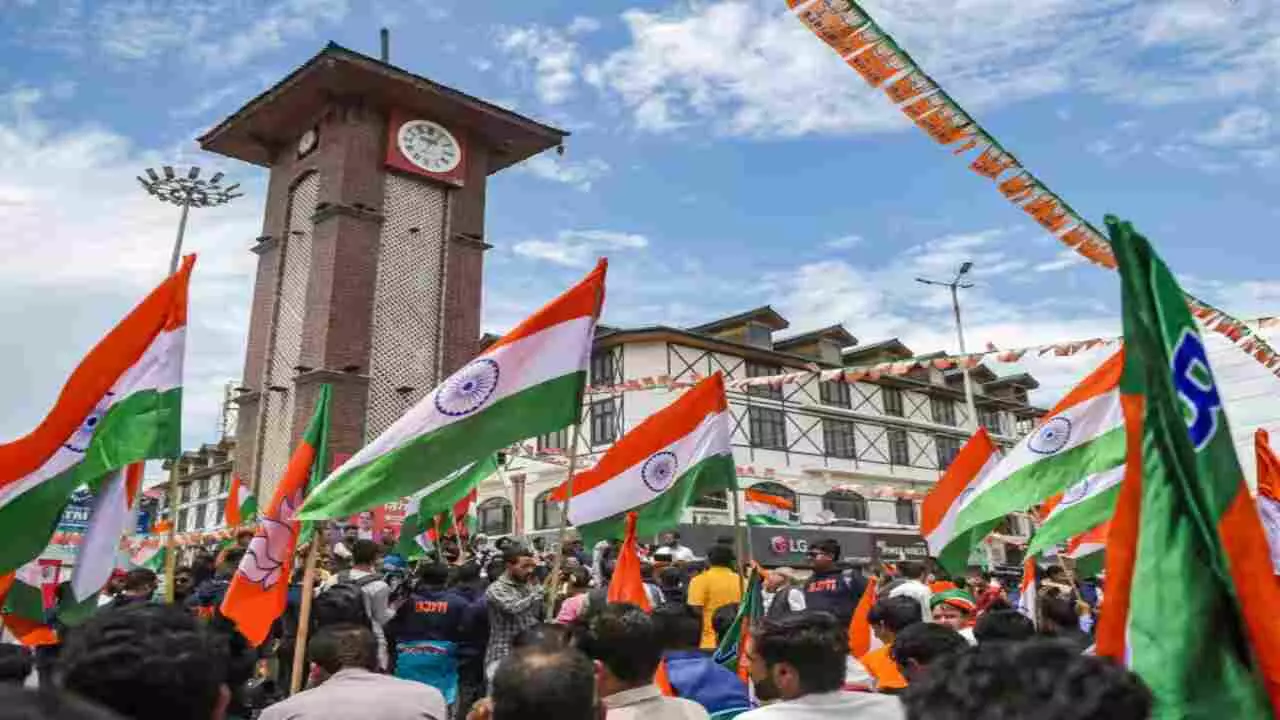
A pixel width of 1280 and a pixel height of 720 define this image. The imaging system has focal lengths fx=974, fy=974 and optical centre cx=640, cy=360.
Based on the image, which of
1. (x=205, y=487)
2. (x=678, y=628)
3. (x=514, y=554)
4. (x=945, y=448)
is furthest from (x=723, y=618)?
(x=205, y=487)

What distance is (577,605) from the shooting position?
748 centimetres

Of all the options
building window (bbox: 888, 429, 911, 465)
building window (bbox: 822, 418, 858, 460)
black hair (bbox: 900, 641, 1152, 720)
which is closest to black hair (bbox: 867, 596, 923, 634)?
black hair (bbox: 900, 641, 1152, 720)

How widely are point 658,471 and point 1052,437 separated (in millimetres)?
2980

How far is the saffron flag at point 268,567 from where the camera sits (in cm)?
596

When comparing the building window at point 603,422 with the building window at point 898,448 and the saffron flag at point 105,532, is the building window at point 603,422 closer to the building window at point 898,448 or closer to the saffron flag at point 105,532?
the building window at point 898,448

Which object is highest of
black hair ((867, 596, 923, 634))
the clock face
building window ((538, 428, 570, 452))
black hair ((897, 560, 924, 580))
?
the clock face

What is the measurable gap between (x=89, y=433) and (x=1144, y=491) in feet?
18.7

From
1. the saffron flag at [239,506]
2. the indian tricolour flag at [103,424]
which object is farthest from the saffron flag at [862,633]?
the saffron flag at [239,506]

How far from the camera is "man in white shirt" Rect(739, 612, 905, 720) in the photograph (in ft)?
10.3

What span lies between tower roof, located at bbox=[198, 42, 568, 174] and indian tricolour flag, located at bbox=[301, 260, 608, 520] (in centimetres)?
1769

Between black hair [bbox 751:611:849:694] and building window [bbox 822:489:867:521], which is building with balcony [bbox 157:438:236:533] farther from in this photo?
black hair [bbox 751:611:849:694]

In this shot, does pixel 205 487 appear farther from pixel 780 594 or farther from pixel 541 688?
pixel 541 688

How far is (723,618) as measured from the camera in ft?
24.9

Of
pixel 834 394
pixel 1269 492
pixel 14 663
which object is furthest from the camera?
pixel 834 394
